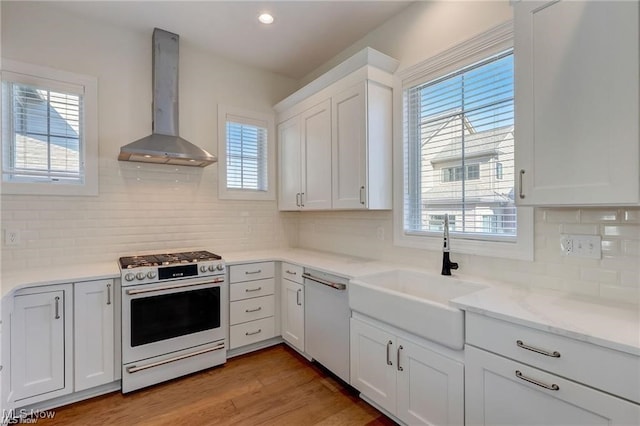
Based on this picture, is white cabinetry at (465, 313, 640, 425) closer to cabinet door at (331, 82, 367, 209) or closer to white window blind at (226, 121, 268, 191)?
cabinet door at (331, 82, 367, 209)

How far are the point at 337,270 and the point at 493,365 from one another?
120cm

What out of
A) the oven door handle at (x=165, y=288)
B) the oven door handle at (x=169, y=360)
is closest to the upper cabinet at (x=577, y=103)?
the oven door handle at (x=165, y=288)

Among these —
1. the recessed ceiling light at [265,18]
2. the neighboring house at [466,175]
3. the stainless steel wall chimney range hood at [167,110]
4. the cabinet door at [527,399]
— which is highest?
the recessed ceiling light at [265,18]

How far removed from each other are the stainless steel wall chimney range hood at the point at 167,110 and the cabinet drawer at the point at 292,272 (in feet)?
4.00

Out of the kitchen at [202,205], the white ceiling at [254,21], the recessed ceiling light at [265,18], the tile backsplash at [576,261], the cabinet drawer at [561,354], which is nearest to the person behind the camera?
the cabinet drawer at [561,354]

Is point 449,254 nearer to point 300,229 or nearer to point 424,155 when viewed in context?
point 424,155

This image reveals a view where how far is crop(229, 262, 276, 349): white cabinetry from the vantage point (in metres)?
2.83

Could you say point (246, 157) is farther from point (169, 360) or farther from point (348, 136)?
point (169, 360)

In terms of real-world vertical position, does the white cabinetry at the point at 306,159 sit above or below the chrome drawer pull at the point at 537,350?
above

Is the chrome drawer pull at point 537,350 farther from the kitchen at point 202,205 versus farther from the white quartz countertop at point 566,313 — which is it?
the kitchen at point 202,205

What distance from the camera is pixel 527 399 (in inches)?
50.8

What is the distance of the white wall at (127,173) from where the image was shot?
2.47 metres

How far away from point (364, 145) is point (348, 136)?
23 cm

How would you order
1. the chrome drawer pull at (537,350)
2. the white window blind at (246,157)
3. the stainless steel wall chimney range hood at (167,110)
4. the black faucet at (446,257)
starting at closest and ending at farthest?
the chrome drawer pull at (537,350), the black faucet at (446,257), the stainless steel wall chimney range hood at (167,110), the white window blind at (246,157)
